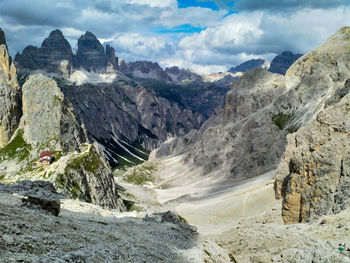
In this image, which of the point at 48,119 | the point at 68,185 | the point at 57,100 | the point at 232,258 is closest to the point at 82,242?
the point at 232,258

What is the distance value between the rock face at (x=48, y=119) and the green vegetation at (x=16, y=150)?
270 centimetres

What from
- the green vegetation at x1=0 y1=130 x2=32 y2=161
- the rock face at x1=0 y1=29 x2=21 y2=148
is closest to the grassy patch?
the green vegetation at x1=0 y1=130 x2=32 y2=161

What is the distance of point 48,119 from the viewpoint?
150375 millimetres

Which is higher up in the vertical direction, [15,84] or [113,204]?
[15,84]

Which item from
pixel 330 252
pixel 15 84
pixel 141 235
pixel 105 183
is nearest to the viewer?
pixel 330 252

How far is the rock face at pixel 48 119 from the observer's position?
476 ft

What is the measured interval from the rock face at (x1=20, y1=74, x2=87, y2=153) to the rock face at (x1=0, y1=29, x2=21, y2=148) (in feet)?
21.5

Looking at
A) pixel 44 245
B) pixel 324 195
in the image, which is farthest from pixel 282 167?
pixel 44 245

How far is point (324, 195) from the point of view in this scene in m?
71.6

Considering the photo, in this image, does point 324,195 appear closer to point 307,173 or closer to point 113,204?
point 307,173

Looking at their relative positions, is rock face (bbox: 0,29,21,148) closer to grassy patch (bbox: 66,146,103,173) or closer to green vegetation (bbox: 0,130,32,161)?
green vegetation (bbox: 0,130,32,161)

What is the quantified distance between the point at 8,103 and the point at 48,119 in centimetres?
2923

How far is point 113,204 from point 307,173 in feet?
234

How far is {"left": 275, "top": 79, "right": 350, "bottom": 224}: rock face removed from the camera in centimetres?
6994
